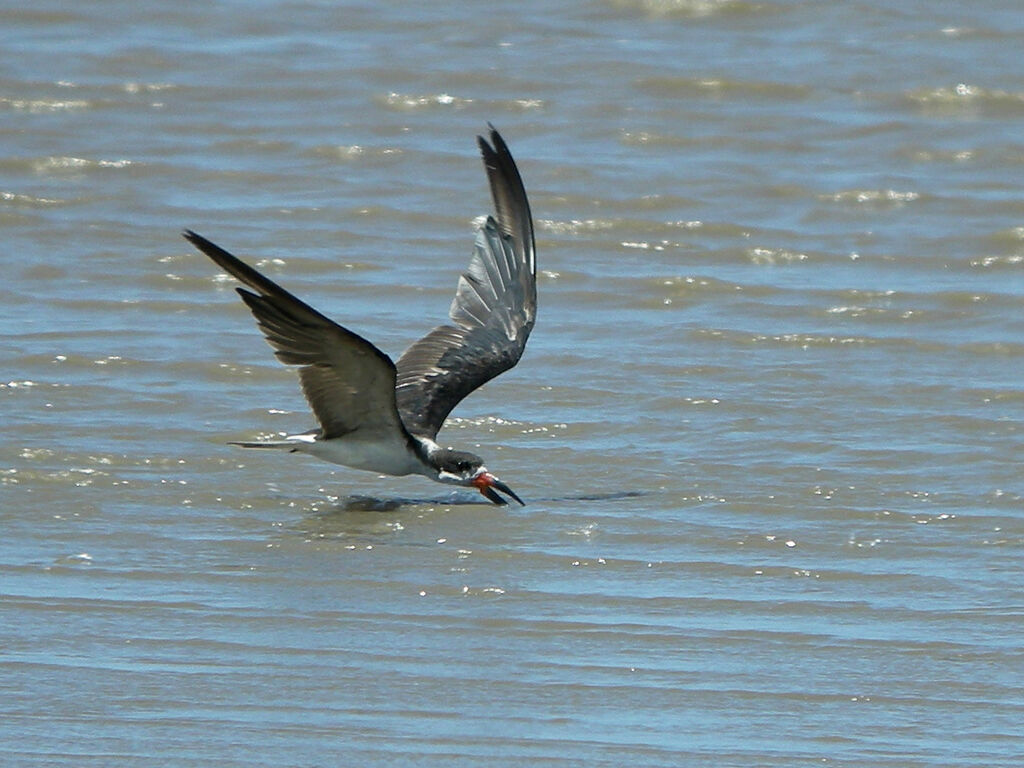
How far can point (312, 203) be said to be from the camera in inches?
441

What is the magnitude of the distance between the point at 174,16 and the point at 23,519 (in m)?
9.18

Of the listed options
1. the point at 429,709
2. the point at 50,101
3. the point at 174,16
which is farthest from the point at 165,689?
the point at 174,16

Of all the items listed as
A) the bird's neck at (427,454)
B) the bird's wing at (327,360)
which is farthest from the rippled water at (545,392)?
the bird's wing at (327,360)

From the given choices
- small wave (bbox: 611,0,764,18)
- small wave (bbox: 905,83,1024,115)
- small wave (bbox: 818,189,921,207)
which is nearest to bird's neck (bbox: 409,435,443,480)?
small wave (bbox: 818,189,921,207)

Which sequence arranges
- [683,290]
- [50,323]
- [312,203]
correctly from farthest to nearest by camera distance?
[312,203], [683,290], [50,323]

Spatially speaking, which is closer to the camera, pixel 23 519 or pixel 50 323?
pixel 23 519

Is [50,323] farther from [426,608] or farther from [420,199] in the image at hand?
[426,608]

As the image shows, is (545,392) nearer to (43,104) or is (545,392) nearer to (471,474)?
(471,474)

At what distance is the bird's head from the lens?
7047 millimetres

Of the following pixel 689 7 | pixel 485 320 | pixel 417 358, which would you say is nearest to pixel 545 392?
pixel 485 320

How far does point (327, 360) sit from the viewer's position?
6805 millimetres

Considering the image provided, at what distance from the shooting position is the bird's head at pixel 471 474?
705cm

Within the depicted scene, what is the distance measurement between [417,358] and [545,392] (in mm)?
596

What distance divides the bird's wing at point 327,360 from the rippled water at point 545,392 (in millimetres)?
348
